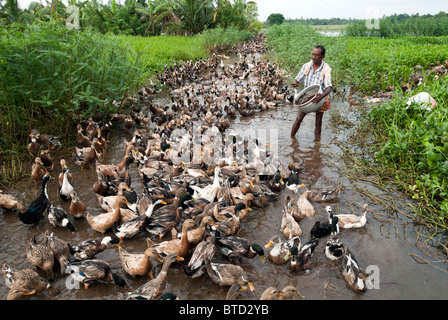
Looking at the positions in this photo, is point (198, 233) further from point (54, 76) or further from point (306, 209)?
point (54, 76)

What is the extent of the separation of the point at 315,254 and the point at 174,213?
2.34 meters

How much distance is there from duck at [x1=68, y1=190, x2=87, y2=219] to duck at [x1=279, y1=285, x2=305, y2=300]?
143 inches

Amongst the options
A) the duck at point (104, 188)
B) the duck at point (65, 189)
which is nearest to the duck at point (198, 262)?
the duck at point (104, 188)

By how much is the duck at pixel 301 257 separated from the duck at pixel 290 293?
1.49ft

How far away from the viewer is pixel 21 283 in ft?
12.1

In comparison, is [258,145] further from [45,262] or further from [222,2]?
[222,2]

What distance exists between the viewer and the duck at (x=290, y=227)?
4.78 m

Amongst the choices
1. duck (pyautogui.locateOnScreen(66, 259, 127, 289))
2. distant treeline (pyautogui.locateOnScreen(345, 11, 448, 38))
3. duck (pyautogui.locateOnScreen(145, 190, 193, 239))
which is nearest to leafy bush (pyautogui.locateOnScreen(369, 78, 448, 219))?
duck (pyautogui.locateOnScreen(145, 190, 193, 239))

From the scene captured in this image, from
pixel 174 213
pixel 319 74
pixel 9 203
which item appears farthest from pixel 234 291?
pixel 319 74

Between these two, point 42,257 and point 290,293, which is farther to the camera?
point 42,257

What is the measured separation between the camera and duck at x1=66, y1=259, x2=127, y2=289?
3.90 meters

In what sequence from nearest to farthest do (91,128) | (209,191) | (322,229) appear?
(322,229) → (209,191) → (91,128)

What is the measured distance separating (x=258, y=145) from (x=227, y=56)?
700 inches

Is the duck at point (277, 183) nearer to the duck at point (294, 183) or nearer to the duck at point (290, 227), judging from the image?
the duck at point (294, 183)
